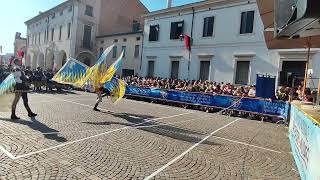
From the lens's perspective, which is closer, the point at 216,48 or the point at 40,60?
the point at 216,48

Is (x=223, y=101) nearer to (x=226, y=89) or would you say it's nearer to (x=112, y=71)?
(x=226, y=89)

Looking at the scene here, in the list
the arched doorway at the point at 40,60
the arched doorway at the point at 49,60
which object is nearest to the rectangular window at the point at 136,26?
the arched doorway at the point at 49,60

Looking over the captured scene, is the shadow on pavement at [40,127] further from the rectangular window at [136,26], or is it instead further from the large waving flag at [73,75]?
the rectangular window at [136,26]

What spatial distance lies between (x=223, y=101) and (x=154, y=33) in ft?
49.7

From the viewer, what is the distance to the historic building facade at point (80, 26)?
38438 millimetres

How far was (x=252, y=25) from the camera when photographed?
2136 cm

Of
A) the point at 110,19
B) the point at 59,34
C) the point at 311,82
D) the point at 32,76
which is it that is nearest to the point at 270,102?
the point at 311,82

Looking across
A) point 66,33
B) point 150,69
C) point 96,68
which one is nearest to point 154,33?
point 150,69

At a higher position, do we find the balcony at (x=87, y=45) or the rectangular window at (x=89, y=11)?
the rectangular window at (x=89, y=11)

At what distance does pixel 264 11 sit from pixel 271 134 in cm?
454

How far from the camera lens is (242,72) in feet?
72.6

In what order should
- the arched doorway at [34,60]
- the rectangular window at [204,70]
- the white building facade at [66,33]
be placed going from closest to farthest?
the rectangular window at [204,70] < the white building facade at [66,33] < the arched doorway at [34,60]

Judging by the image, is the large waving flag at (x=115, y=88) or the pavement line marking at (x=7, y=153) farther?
the large waving flag at (x=115, y=88)

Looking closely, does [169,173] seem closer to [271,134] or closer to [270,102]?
[271,134]
